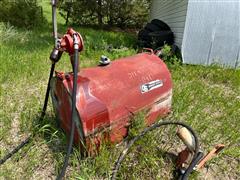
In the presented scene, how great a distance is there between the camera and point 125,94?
2504mm

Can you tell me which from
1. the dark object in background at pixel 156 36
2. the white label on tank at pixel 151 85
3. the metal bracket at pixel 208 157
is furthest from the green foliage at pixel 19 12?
the metal bracket at pixel 208 157

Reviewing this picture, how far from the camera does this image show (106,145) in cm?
244

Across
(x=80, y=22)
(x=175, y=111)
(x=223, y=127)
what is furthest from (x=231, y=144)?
(x=80, y=22)

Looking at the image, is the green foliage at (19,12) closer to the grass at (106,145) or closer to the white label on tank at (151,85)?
the grass at (106,145)

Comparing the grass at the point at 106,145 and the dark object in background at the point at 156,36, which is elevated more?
the dark object in background at the point at 156,36

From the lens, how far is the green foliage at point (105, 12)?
12195mm

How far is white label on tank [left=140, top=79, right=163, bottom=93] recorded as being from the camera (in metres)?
2.66

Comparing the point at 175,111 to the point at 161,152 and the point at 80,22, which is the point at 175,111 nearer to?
the point at 161,152

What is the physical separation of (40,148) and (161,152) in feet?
3.50

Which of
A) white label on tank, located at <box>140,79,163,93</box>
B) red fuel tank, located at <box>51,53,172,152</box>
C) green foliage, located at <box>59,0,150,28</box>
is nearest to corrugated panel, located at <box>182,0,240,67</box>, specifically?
red fuel tank, located at <box>51,53,172,152</box>

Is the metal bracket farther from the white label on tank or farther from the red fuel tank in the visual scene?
the white label on tank

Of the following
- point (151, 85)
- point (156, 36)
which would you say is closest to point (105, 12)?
point (156, 36)

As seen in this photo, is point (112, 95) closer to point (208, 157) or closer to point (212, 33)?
point (208, 157)

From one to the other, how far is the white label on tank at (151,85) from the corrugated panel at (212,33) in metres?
3.20
